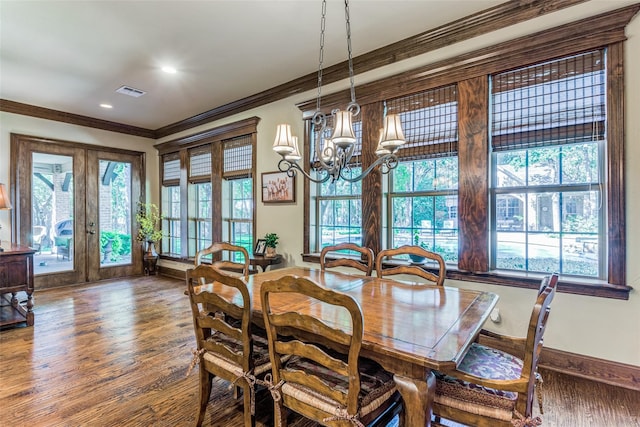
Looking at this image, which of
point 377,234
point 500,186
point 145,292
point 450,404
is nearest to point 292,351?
point 450,404

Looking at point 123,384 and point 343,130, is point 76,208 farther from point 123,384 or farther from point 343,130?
point 343,130

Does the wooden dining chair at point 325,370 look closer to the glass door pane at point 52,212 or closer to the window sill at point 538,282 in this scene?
the window sill at point 538,282

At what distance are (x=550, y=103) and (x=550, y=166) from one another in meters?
0.50

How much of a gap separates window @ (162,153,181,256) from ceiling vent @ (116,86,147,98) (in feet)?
5.73

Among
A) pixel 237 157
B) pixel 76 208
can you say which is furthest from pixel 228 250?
pixel 76 208

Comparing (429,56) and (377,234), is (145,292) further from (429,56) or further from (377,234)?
(429,56)

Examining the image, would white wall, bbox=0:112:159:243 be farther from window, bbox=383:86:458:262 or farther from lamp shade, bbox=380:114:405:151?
lamp shade, bbox=380:114:405:151

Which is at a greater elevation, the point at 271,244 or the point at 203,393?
the point at 271,244

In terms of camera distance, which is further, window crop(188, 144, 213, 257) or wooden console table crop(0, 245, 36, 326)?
window crop(188, 144, 213, 257)

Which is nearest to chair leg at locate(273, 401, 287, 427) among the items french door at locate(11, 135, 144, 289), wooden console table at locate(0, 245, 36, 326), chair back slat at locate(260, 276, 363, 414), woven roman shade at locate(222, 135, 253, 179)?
chair back slat at locate(260, 276, 363, 414)

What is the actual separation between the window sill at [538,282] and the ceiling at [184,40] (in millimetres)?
2251

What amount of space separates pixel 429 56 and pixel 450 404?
9.66 ft

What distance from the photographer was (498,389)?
127 centimetres

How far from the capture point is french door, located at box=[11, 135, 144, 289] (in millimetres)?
5000
